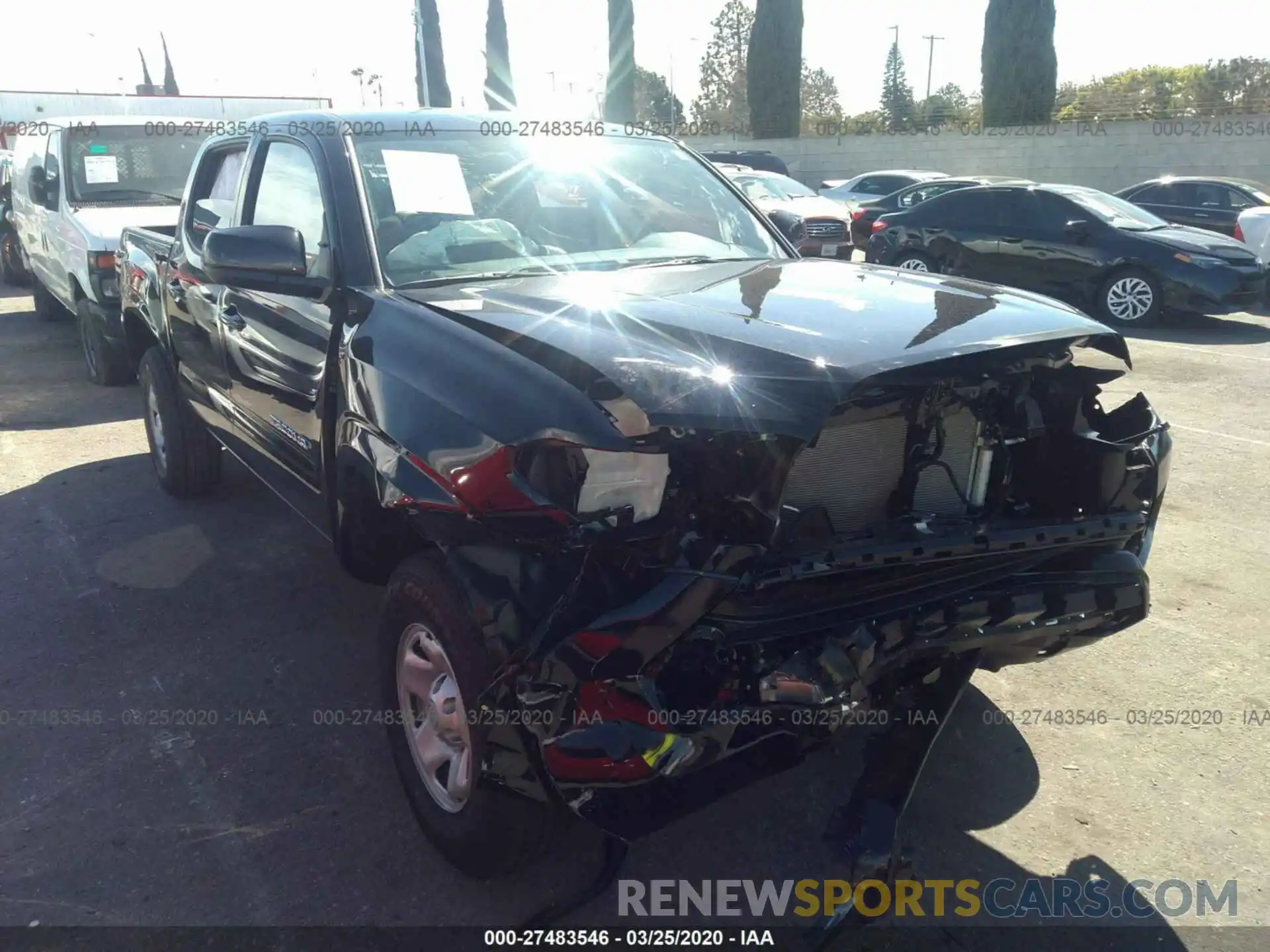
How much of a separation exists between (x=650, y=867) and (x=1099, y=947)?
113cm

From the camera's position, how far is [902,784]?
2.47m

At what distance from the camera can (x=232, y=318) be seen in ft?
13.5

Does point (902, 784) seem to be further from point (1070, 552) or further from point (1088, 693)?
point (1088, 693)

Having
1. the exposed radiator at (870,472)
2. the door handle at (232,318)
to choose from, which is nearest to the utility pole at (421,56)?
the door handle at (232,318)

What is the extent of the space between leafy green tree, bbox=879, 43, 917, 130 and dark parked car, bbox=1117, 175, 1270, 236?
603 inches

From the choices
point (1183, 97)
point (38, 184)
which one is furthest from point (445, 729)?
point (1183, 97)

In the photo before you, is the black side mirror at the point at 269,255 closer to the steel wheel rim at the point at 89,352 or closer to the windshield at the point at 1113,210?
the steel wheel rim at the point at 89,352

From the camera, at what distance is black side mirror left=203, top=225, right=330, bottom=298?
3.23 meters

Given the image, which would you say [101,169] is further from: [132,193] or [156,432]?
[156,432]

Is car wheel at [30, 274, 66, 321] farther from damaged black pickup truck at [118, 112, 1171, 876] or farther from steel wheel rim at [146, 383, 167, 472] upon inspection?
damaged black pickup truck at [118, 112, 1171, 876]

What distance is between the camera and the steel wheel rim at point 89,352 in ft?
27.4

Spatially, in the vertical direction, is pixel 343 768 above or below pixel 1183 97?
below

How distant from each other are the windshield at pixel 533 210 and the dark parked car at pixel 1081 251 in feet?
25.6

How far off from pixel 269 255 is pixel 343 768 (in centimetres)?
161
